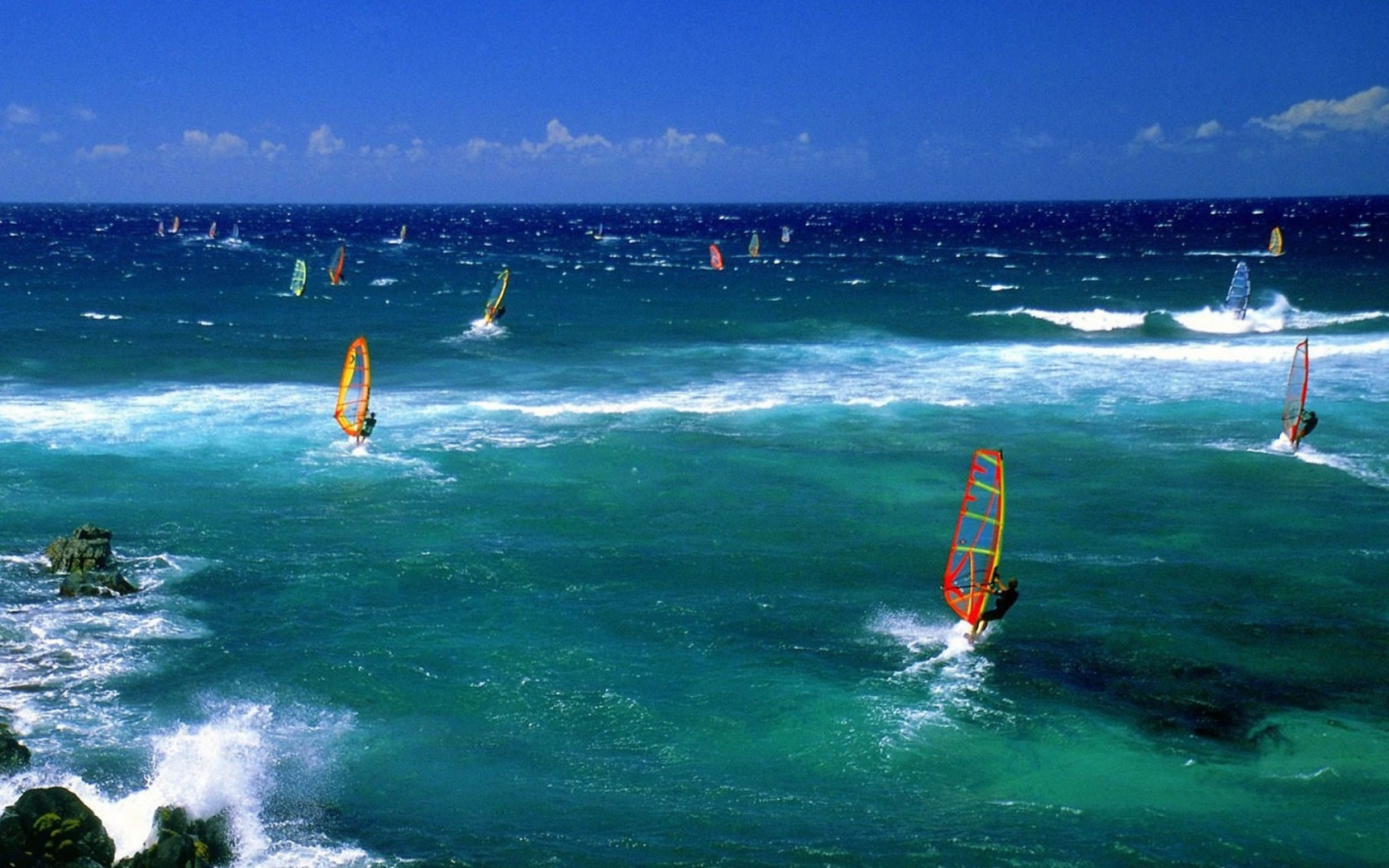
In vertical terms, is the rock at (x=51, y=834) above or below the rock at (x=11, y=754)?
above

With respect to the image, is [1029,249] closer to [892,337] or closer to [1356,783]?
[892,337]

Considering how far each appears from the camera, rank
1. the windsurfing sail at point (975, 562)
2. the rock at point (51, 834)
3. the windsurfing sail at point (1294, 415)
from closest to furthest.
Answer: the rock at point (51, 834) < the windsurfing sail at point (975, 562) < the windsurfing sail at point (1294, 415)

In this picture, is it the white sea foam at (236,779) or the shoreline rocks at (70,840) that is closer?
the shoreline rocks at (70,840)

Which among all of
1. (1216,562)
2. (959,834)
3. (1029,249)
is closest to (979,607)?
(959,834)

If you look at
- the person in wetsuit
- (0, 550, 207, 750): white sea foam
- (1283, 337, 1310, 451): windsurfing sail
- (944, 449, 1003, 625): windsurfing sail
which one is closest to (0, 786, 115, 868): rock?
(0, 550, 207, 750): white sea foam

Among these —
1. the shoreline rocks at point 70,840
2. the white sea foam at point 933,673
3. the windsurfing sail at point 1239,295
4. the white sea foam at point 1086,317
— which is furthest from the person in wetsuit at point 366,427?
the windsurfing sail at point 1239,295

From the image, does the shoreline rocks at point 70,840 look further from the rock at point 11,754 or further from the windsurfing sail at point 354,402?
the windsurfing sail at point 354,402
